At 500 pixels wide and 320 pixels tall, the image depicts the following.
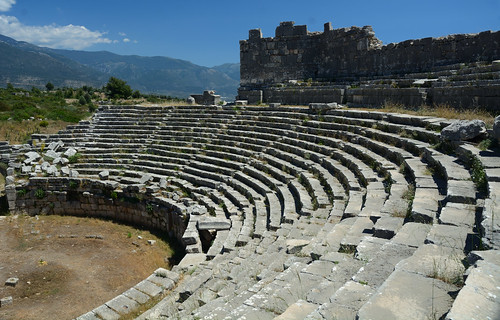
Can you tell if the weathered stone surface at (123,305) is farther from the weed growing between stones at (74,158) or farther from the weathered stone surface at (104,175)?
the weed growing between stones at (74,158)

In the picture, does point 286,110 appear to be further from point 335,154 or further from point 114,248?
point 114,248

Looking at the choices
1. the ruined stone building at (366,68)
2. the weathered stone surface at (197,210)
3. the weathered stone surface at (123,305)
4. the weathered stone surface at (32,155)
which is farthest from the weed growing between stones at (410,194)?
the weathered stone surface at (32,155)

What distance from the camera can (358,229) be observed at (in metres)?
5.12

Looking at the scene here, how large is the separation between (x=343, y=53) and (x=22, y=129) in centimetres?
1699

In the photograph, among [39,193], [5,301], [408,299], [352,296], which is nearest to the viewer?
[408,299]

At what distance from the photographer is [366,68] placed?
16984 mm

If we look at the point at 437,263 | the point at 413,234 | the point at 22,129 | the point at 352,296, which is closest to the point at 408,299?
the point at 352,296

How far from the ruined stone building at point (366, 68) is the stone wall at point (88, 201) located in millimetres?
7569

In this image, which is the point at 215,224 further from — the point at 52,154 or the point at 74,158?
the point at 52,154

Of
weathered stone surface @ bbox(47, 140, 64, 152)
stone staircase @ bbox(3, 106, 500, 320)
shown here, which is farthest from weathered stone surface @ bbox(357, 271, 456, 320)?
weathered stone surface @ bbox(47, 140, 64, 152)

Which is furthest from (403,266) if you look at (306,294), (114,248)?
(114,248)

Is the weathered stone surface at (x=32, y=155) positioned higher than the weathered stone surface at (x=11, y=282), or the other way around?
the weathered stone surface at (x=32, y=155)

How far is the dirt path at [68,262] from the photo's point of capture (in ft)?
27.1

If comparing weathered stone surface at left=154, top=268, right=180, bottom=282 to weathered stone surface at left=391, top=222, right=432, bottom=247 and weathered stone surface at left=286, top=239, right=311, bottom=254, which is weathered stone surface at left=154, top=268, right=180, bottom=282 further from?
weathered stone surface at left=391, top=222, right=432, bottom=247
